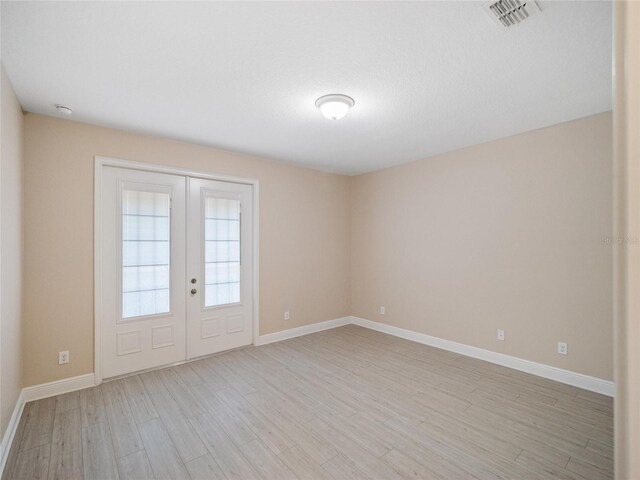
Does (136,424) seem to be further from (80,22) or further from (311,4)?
(311,4)

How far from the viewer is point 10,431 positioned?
2.22 m

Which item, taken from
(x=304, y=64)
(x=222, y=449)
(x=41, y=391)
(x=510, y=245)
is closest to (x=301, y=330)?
(x=222, y=449)

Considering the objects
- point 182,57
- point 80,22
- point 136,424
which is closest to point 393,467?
point 136,424

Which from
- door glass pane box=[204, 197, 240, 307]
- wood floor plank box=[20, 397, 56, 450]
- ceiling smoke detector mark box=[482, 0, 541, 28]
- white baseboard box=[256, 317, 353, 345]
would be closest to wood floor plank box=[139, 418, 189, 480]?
wood floor plank box=[20, 397, 56, 450]

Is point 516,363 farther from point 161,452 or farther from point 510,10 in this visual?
point 161,452

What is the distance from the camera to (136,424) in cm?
244

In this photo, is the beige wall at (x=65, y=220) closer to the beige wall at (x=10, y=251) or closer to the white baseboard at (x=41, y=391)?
the white baseboard at (x=41, y=391)

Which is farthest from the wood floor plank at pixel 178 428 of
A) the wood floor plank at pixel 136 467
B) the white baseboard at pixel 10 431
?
the white baseboard at pixel 10 431

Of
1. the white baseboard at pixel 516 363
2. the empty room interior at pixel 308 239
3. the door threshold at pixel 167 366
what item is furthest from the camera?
the door threshold at pixel 167 366

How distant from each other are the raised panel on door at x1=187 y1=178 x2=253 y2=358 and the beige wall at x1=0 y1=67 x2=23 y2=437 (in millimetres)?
1512

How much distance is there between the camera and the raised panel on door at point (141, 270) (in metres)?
3.19

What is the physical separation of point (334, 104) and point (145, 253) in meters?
2.62

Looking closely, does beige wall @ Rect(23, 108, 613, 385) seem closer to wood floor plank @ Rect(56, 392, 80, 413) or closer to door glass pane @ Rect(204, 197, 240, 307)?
wood floor plank @ Rect(56, 392, 80, 413)

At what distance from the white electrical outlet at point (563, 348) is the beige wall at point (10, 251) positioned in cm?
476
